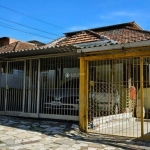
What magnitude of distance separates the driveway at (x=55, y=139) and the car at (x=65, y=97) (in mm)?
742

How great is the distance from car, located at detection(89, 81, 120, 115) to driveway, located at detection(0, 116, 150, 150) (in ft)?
4.12

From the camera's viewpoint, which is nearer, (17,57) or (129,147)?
(129,147)

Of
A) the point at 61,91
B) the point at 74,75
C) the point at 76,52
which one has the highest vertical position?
the point at 76,52

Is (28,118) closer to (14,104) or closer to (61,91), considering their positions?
(14,104)

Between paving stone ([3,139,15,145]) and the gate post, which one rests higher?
the gate post

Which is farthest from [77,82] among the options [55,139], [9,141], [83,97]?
[9,141]

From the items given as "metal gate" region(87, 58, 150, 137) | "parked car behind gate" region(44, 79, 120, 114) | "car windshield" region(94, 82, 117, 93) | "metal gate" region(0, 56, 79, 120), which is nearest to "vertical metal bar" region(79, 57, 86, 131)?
"metal gate" region(87, 58, 150, 137)

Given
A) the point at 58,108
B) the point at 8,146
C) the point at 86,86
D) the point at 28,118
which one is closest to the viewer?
the point at 8,146

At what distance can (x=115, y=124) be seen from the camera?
9914 mm

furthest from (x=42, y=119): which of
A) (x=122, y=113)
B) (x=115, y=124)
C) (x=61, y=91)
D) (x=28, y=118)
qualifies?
(x=122, y=113)

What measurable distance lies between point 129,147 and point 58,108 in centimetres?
420

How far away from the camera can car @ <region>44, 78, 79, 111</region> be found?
9.43 m

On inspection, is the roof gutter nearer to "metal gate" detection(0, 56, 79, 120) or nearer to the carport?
the carport

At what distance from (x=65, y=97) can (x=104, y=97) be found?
5.19 feet
